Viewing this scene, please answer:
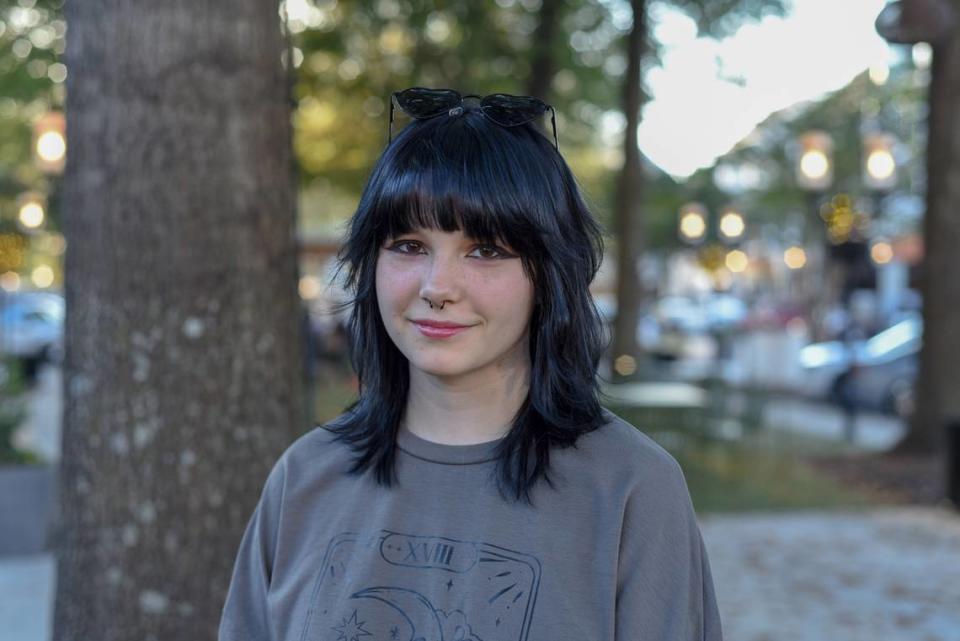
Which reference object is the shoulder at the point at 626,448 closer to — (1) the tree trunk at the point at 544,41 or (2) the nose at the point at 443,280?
(2) the nose at the point at 443,280

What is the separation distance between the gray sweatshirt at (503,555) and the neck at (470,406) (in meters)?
0.03

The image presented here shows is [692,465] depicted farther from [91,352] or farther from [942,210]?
[91,352]

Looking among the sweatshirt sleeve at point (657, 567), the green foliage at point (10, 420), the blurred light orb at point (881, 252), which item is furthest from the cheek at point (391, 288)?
the blurred light orb at point (881, 252)

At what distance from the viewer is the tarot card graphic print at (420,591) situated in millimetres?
1815

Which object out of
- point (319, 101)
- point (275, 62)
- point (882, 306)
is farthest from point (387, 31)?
point (882, 306)

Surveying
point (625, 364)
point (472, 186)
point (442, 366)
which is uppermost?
point (472, 186)

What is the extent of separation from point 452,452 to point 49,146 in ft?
37.7

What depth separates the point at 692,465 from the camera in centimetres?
1214

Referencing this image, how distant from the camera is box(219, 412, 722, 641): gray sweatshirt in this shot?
1812mm

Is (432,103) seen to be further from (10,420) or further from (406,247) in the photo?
(10,420)

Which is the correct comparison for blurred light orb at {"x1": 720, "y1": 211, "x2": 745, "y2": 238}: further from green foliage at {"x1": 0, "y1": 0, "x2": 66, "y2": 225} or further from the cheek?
the cheek

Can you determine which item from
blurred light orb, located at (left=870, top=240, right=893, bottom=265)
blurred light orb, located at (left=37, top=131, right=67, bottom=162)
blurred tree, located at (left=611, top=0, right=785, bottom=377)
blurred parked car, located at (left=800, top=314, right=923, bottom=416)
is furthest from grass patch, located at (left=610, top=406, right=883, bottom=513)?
blurred light orb, located at (left=870, top=240, right=893, bottom=265)

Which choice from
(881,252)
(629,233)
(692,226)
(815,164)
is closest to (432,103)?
(815,164)

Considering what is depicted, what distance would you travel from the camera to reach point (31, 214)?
18.1m
